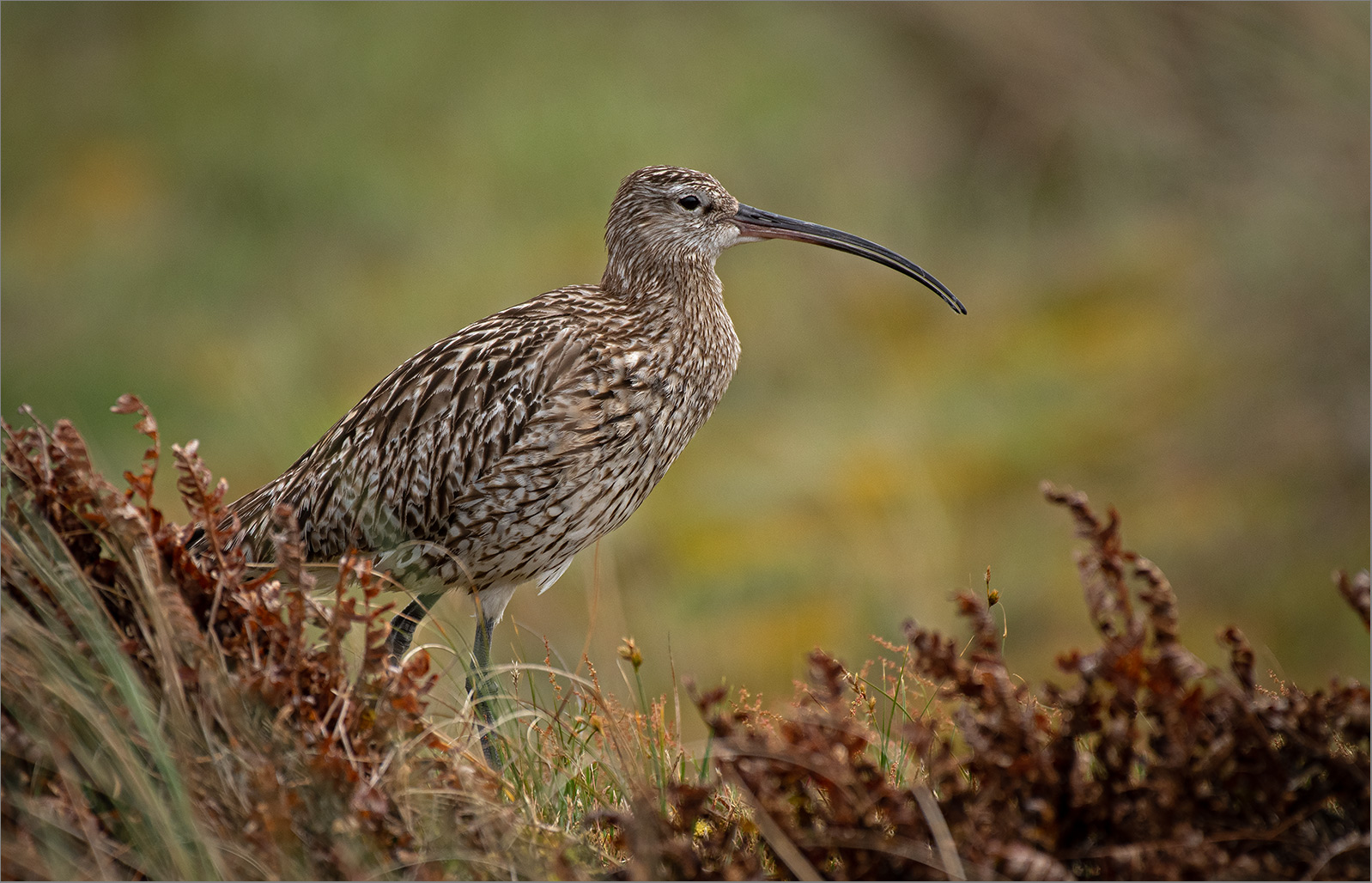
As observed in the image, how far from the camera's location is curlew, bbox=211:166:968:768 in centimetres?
530

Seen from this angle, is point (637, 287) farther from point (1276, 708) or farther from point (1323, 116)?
point (1323, 116)

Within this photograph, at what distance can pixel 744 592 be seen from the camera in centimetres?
1112

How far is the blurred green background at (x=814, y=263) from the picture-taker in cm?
1077

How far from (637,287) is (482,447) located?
109 cm

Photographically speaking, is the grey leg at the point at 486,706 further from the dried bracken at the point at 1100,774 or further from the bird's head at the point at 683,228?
the bird's head at the point at 683,228

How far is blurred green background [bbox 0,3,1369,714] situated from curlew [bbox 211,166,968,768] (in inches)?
84.9

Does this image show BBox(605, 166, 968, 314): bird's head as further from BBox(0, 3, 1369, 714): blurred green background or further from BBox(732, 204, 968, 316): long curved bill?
BBox(0, 3, 1369, 714): blurred green background

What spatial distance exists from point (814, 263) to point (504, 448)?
10.7 m

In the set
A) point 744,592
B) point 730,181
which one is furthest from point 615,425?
point 730,181

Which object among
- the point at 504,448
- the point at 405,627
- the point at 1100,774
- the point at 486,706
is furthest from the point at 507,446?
the point at 1100,774

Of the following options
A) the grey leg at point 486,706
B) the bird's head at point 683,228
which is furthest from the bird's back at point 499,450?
the grey leg at point 486,706

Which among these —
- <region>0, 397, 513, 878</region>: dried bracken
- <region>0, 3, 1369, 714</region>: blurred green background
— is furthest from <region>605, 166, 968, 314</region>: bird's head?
<region>0, 397, 513, 878</region>: dried bracken

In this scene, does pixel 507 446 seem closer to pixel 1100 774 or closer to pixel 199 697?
pixel 199 697

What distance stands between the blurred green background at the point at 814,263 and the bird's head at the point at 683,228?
2444mm
